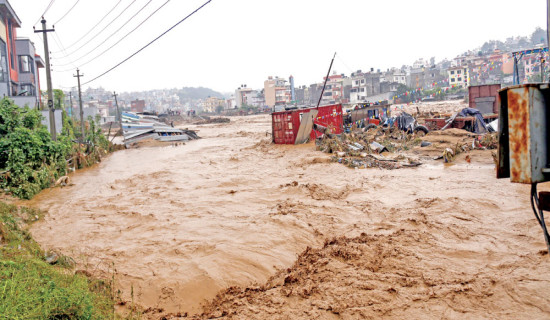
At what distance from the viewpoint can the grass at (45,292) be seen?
127 inches

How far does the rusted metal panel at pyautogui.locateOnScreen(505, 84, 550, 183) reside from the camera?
2.44 m

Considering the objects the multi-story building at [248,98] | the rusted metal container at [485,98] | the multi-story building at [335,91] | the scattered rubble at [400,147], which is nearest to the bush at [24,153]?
the scattered rubble at [400,147]

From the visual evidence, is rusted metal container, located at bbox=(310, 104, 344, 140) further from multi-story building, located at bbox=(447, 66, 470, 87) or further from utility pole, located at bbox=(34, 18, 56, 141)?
multi-story building, located at bbox=(447, 66, 470, 87)

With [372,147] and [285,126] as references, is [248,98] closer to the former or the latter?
[285,126]

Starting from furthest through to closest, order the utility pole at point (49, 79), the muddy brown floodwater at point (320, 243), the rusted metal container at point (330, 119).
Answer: the rusted metal container at point (330, 119) → the utility pole at point (49, 79) → the muddy brown floodwater at point (320, 243)

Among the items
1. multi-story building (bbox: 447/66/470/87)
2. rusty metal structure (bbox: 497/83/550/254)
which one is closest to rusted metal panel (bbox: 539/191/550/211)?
rusty metal structure (bbox: 497/83/550/254)

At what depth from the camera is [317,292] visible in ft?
14.4

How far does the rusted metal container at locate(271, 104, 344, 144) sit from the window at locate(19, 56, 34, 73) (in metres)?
26.7

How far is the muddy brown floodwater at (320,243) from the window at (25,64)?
29260 mm

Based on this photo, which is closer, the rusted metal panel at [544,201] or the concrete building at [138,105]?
the rusted metal panel at [544,201]

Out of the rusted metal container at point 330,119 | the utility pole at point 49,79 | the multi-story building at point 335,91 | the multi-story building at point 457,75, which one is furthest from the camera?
the multi-story building at point 335,91

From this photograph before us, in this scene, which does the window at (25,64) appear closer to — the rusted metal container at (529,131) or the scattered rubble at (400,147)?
the scattered rubble at (400,147)

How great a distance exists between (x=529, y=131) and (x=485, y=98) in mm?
20478

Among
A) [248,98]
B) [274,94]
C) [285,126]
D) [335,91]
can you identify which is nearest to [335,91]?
[335,91]
